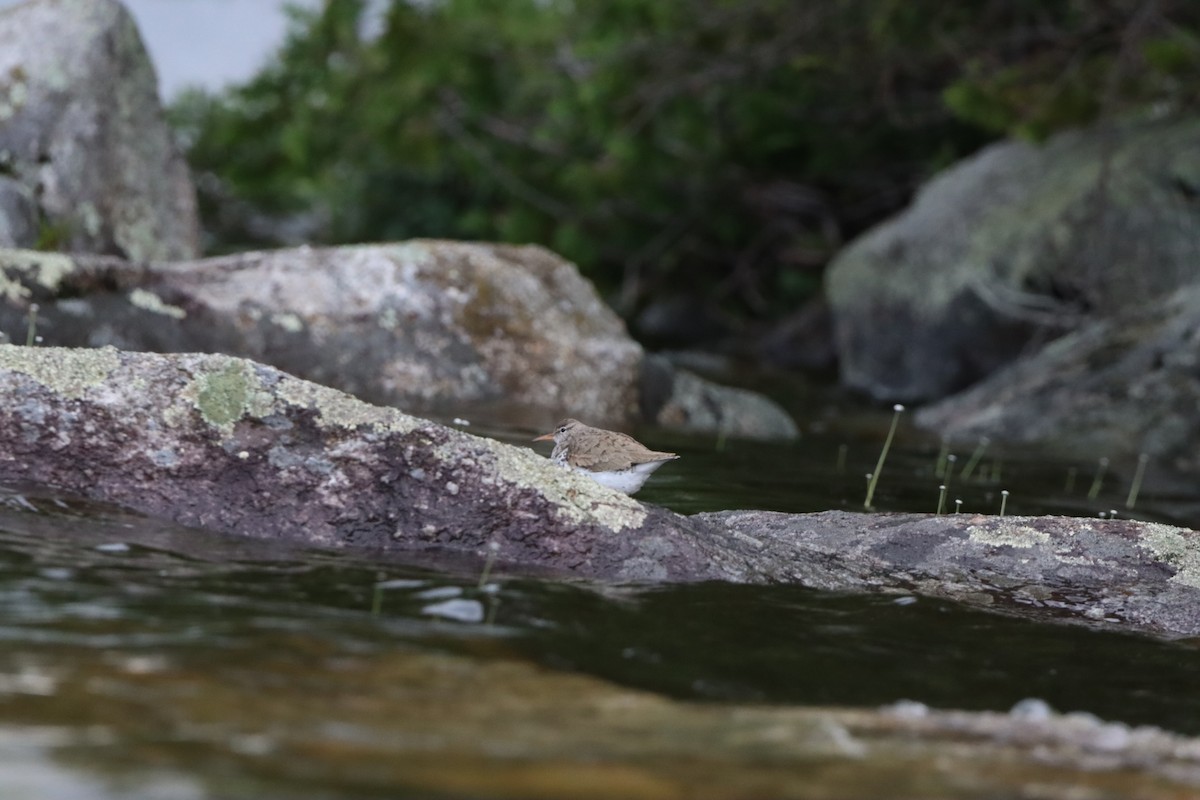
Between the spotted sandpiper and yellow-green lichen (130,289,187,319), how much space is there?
12.8 ft

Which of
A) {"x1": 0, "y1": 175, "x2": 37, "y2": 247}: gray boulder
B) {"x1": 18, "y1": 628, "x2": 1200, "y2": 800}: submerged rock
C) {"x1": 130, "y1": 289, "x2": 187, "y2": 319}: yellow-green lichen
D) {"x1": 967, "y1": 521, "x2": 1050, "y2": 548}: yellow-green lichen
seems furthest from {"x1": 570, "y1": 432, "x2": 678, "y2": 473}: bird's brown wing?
{"x1": 0, "y1": 175, "x2": 37, "y2": 247}: gray boulder

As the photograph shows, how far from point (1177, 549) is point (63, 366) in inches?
161

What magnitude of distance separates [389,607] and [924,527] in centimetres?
229

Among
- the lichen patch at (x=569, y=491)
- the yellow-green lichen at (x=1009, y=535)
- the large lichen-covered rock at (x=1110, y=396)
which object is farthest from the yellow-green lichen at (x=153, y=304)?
the large lichen-covered rock at (x=1110, y=396)

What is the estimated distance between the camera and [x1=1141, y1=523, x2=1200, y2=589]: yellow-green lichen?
16.9ft

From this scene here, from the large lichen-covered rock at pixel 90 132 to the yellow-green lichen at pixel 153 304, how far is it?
1820mm

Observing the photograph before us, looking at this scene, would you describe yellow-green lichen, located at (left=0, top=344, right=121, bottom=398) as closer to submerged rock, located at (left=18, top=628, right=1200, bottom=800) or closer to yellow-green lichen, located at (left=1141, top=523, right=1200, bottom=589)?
submerged rock, located at (left=18, top=628, right=1200, bottom=800)

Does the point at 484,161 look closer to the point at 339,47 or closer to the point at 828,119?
the point at 339,47

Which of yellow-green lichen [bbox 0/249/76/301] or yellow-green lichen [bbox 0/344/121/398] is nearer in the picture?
yellow-green lichen [bbox 0/344/121/398]

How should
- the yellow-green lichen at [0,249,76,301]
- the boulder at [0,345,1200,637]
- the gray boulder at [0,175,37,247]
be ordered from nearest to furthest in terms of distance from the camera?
the boulder at [0,345,1200,637]
the yellow-green lichen at [0,249,76,301]
the gray boulder at [0,175,37,247]

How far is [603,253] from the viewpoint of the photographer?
2034 cm

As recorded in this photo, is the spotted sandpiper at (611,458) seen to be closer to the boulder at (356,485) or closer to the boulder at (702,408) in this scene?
the boulder at (356,485)

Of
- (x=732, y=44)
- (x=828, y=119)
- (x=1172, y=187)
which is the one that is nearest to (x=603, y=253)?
(x=828, y=119)

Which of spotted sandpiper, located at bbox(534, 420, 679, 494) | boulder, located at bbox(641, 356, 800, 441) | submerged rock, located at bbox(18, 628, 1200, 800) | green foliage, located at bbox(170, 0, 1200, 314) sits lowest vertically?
submerged rock, located at bbox(18, 628, 1200, 800)
